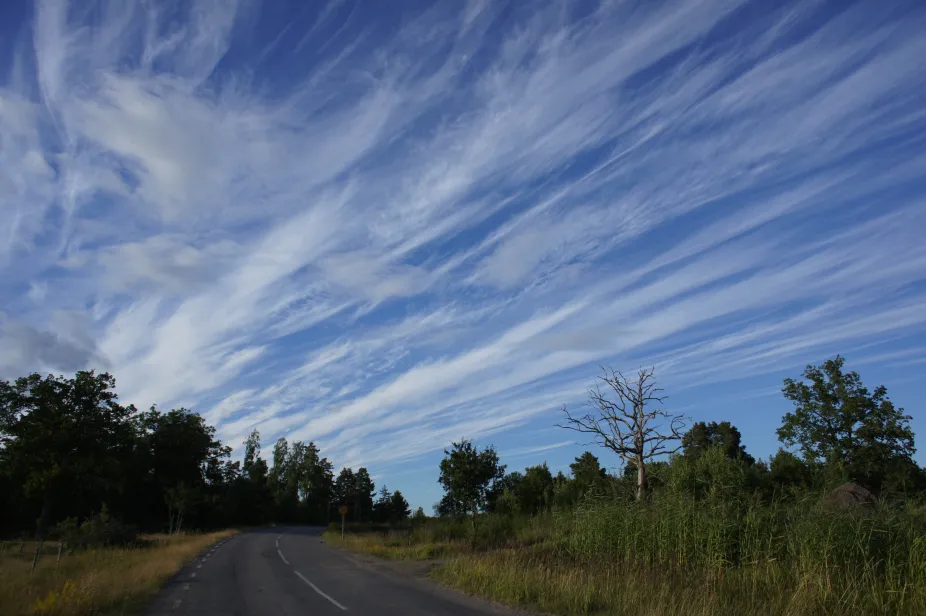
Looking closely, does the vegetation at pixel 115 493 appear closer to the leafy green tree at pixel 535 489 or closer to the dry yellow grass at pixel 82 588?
the dry yellow grass at pixel 82 588

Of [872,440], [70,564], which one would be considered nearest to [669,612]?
[70,564]

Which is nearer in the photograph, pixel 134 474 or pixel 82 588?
pixel 82 588

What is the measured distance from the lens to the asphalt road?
12.5m

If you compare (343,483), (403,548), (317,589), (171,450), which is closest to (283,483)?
(343,483)

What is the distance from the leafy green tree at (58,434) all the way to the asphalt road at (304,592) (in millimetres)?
22993

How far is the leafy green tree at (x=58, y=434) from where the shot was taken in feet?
132

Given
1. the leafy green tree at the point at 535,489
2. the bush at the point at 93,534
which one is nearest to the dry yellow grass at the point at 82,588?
the bush at the point at 93,534

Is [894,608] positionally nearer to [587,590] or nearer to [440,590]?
[587,590]

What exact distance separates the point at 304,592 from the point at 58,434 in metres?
34.1

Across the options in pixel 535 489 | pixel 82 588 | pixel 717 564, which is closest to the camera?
pixel 82 588

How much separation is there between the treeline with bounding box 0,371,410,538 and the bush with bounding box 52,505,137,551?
243 mm

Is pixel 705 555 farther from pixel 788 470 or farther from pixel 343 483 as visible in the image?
pixel 343 483

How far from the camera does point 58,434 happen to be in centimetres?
4016

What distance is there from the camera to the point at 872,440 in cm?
4759
